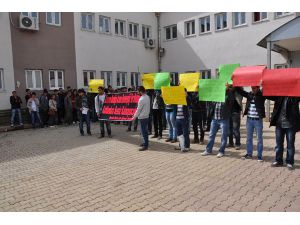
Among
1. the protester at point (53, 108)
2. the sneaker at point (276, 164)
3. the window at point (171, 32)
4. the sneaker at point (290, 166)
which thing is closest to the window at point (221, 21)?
the window at point (171, 32)

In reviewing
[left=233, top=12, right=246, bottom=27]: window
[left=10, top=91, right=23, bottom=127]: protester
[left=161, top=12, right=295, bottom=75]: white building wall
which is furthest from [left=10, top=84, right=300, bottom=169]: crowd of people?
[left=233, top=12, right=246, bottom=27]: window

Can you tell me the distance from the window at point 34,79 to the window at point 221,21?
12.2 m

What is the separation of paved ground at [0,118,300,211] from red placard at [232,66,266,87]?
6.12 ft

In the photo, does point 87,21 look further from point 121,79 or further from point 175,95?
point 175,95

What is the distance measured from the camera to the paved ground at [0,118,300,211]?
Answer: 459 centimetres

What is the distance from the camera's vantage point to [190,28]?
71.8 feet

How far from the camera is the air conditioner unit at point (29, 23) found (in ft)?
51.2

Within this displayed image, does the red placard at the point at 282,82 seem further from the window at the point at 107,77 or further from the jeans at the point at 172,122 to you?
the window at the point at 107,77

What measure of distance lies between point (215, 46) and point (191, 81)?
1302 centimetres

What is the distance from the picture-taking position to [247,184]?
5.35 m

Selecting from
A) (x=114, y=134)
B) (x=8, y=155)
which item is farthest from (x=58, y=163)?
(x=114, y=134)

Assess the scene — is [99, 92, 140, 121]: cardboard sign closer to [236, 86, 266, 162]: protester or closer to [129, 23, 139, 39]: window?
[236, 86, 266, 162]: protester

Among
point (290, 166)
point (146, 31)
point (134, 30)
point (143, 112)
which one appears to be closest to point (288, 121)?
point (290, 166)

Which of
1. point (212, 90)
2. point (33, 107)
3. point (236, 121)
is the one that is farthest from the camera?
point (33, 107)
